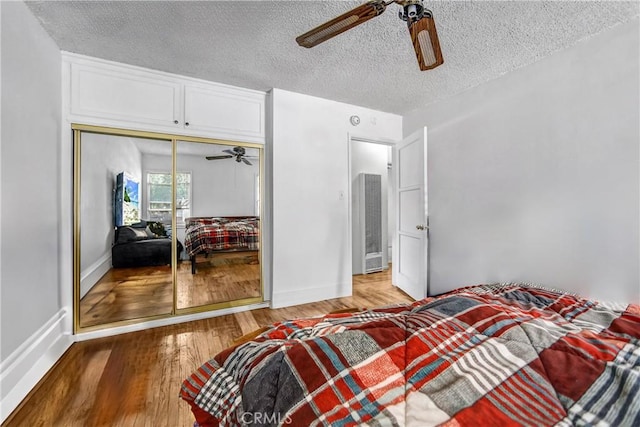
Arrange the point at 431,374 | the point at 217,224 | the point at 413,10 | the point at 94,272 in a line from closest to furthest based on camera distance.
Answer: the point at 431,374, the point at 413,10, the point at 94,272, the point at 217,224

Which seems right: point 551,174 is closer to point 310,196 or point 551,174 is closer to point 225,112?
point 310,196

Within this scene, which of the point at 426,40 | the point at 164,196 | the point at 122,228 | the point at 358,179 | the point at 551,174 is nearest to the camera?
the point at 426,40

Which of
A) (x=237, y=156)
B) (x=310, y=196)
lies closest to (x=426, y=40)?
(x=310, y=196)

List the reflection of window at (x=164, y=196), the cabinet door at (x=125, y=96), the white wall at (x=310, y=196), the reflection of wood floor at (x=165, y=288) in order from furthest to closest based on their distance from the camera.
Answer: the white wall at (x=310, y=196) < the reflection of window at (x=164, y=196) < the reflection of wood floor at (x=165, y=288) < the cabinet door at (x=125, y=96)

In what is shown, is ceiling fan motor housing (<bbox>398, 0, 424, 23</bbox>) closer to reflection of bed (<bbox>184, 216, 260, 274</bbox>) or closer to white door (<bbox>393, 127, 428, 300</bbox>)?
white door (<bbox>393, 127, 428, 300</bbox>)

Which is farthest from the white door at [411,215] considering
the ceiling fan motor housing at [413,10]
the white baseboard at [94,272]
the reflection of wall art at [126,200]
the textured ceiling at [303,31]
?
the white baseboard at [94,272]

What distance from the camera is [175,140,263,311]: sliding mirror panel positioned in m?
2.72

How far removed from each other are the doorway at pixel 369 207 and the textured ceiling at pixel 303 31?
1.78m

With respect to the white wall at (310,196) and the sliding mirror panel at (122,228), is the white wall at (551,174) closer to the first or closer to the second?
the white wall at (310,196)

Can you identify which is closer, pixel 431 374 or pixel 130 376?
pixel 431 374

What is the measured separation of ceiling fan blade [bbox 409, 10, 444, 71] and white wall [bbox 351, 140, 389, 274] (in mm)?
2657

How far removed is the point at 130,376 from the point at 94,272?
1.10 metres

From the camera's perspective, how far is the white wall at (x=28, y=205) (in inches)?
60.0

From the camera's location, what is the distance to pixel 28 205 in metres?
1.74
